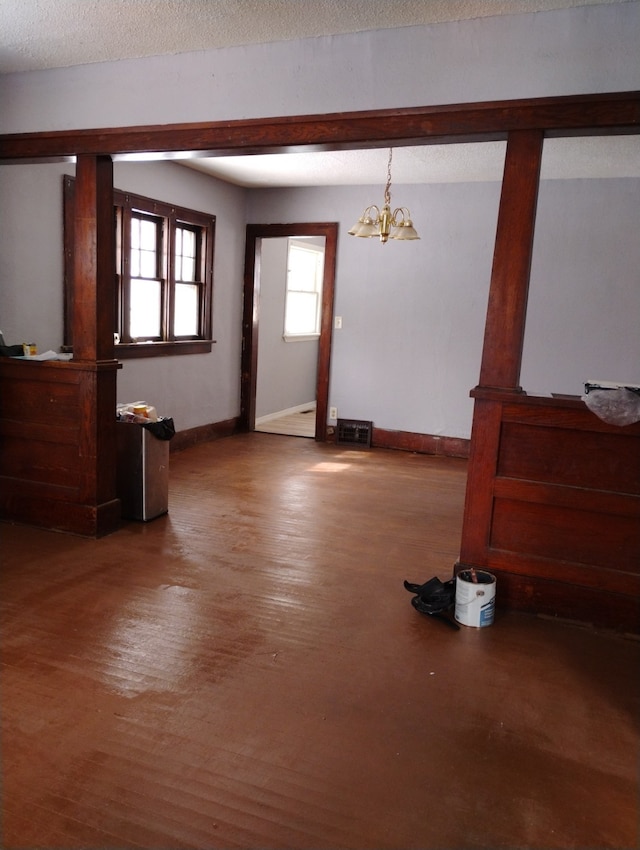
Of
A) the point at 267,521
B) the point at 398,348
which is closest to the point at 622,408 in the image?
the point at 267,521

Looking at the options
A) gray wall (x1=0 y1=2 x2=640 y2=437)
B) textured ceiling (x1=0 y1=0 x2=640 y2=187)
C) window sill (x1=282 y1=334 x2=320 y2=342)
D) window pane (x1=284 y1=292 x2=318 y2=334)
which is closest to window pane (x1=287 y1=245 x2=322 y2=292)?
window pane (x1=284 y1=292 x2=318 y2=334)

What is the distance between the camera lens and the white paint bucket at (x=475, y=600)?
9.86ft

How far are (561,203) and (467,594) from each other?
4345mm

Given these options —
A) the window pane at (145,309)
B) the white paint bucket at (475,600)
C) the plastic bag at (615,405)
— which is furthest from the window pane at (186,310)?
the plastic bag at (615,405)

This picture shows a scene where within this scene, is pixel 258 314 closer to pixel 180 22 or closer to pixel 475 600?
pixel 180 22

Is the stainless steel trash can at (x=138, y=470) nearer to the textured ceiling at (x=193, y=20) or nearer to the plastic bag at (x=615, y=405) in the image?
the textured ceiling at (x=193, y=20)

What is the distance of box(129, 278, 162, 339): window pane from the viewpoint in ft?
18.8

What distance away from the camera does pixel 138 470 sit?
4.17 metres

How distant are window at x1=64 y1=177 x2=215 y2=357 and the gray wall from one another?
0.13 m

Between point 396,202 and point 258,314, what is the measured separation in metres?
2.03

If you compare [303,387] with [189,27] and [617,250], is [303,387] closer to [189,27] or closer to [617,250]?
[617,250]

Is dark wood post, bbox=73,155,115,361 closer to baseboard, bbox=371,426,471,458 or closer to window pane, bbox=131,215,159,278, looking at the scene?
window pane, bbox=131,215,159,278

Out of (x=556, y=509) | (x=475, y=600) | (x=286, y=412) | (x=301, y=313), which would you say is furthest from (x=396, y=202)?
(x=475, y=600)

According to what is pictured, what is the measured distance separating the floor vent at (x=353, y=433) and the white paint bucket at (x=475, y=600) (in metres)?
3.95
